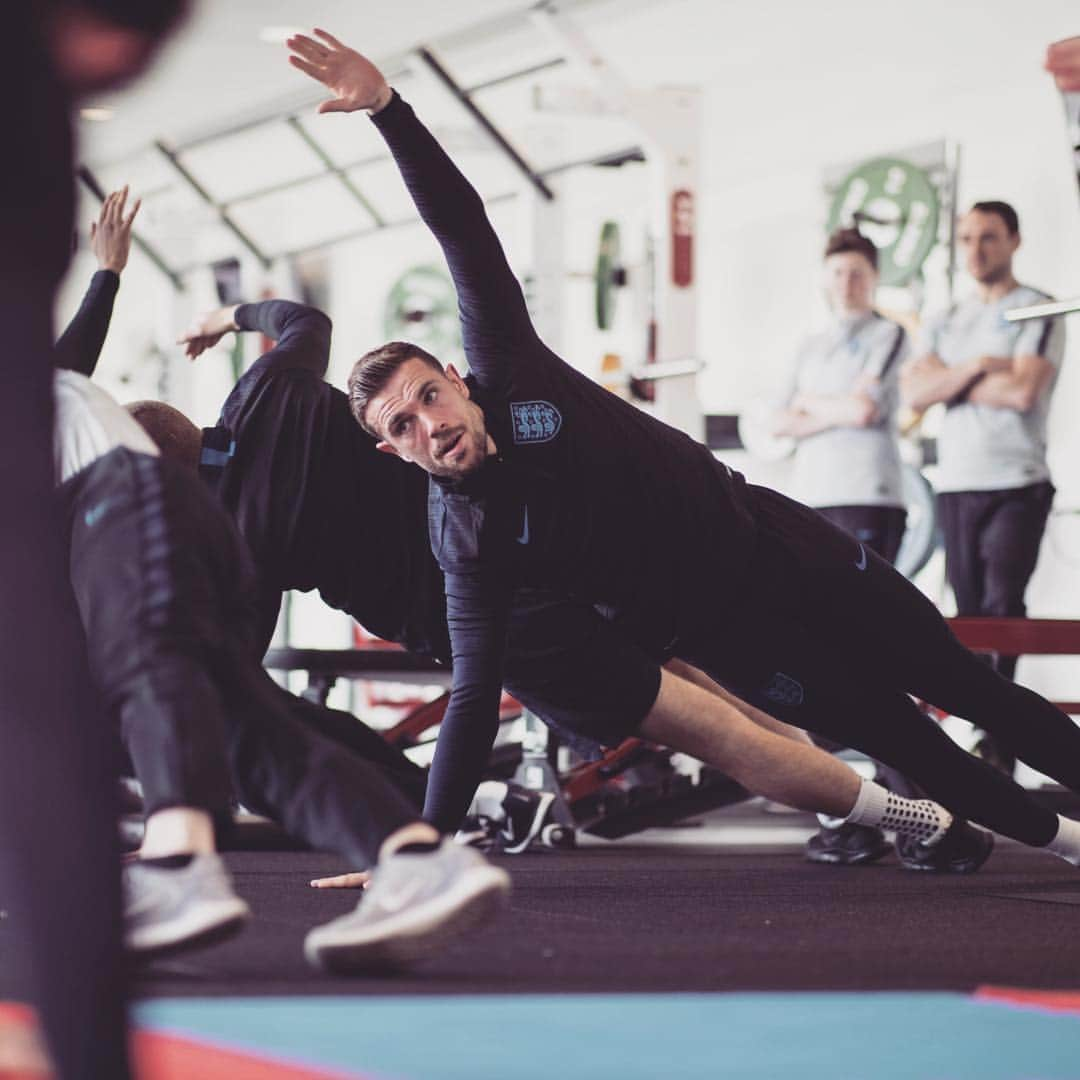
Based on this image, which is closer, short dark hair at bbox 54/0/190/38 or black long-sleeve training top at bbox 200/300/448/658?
short dark hair at bbox 54/0/190/38

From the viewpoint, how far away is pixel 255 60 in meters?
7.80

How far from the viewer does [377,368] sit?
239 centimetres

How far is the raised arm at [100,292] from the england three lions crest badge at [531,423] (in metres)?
0.63

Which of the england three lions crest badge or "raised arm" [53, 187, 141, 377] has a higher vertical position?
"raised arm" [53, 187, 141, 377]

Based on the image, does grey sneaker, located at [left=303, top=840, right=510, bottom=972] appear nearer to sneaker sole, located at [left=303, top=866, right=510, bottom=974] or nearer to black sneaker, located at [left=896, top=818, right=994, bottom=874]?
sneaker sole, located at [left=303, top=866, right=510, bottom=974]

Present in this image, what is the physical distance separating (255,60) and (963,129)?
324 cm

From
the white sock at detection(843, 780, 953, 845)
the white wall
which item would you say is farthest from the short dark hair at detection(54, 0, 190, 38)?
the white wall

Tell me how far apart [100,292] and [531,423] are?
2.47ft

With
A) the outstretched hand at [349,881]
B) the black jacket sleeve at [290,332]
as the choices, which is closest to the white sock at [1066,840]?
the outstretched hand at [349,881]

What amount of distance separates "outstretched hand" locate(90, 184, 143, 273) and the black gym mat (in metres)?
1.07

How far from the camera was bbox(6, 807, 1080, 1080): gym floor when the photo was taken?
1338 millimetres

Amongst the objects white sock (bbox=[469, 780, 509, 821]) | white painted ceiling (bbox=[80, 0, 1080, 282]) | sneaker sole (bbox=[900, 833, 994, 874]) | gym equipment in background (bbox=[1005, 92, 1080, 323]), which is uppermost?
white painted ceiling (bbox=[80, 0, 1080, 282])

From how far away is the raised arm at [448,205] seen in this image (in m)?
2.16

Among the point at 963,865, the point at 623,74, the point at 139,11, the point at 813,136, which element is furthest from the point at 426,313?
the point at 139,11
